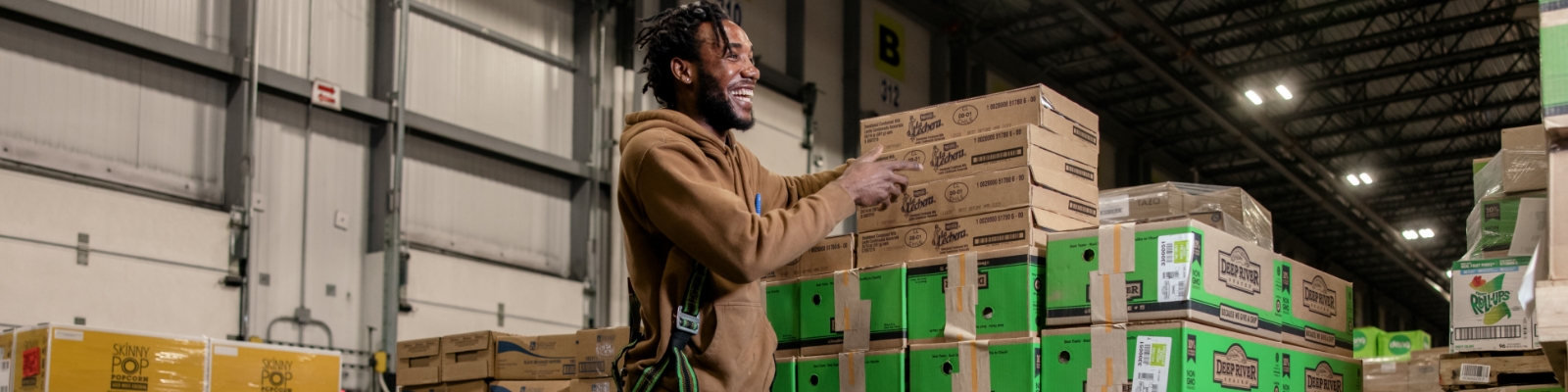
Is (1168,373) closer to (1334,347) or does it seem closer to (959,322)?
(959,322)

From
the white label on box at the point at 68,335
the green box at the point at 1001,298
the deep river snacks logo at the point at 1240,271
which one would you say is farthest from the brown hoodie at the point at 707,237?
the white label on box at the point at 68,335

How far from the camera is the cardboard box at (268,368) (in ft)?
23.9

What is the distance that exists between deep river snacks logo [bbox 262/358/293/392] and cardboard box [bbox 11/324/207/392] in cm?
46

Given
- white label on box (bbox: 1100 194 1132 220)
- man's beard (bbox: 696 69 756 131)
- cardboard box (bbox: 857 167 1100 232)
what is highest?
white label on box (bbox: 1100 194 1132 220)

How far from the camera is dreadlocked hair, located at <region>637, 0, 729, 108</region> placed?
3594 mm

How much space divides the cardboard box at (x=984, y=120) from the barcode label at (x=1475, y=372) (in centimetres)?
154

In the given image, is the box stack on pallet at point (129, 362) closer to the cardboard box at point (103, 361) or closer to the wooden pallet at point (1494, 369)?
the cardboard box at point (103, 361)

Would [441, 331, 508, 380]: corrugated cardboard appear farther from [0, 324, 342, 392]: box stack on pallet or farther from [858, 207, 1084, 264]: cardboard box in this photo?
[858, 207, 1084, 264]: cardboard box

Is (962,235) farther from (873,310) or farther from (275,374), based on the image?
(275,374)

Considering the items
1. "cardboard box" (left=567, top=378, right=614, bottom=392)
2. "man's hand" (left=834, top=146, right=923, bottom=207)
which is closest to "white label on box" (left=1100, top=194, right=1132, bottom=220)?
"cardboard box" (left=567, top=378, right=614, bottom=392)

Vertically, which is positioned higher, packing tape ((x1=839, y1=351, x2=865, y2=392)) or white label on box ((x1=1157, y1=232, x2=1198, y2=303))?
white label on box ((x1=1157, y1=232, x2=1198, y2=303))

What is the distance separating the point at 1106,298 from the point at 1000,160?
65 cm

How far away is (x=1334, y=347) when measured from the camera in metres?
4.98

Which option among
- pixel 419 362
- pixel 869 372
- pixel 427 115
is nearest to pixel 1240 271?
pixel 869 372
